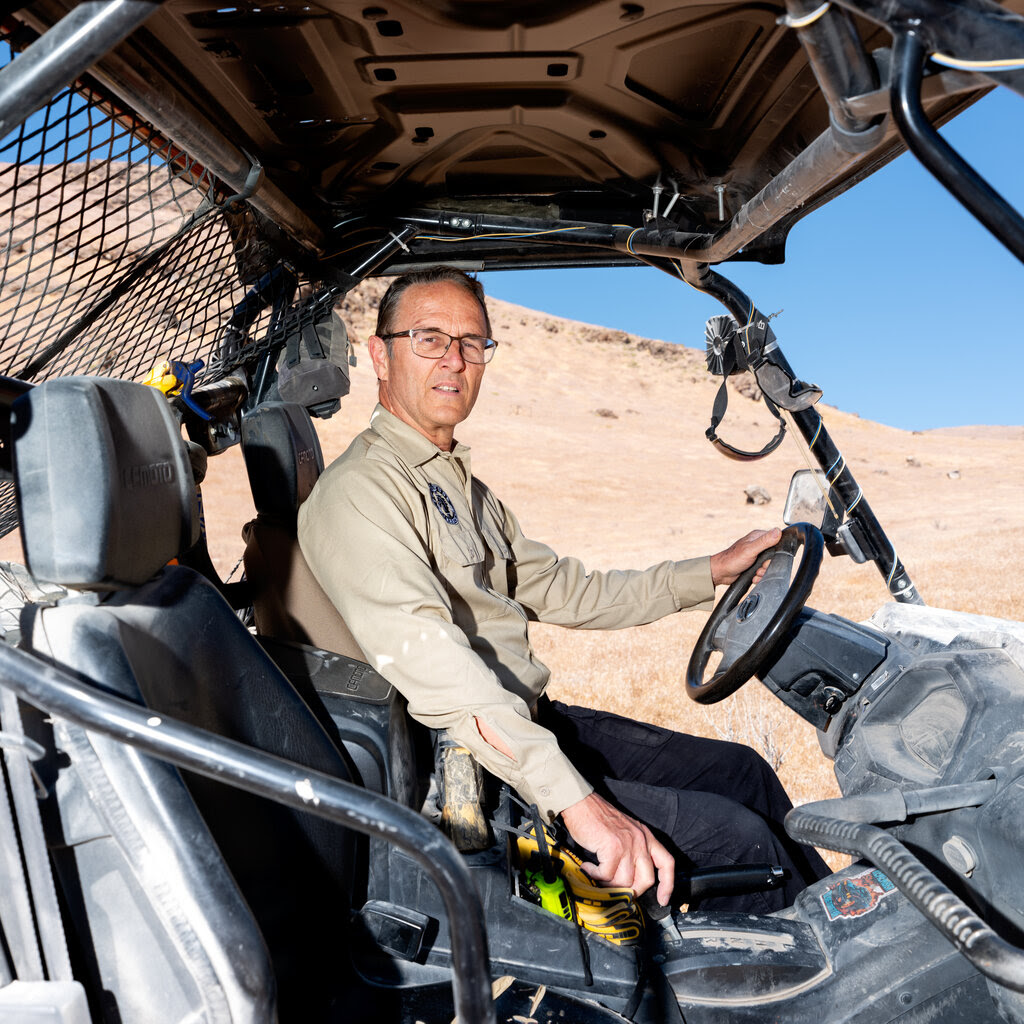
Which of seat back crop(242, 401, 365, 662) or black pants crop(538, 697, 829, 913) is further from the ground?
seat back crop(242, 401, 365, 662)

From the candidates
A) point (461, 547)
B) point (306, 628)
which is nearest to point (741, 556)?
point (461, 547)

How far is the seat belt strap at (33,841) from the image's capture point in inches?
44.8

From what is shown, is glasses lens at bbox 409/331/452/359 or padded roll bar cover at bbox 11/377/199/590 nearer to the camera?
padded roll bar cover at bbox 11/377/199/590

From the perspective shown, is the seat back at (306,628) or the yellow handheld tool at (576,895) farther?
the seat back at (306,628)

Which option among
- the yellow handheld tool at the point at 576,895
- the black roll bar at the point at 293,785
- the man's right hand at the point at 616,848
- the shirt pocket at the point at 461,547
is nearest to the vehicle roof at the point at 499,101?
the shirt pocket at the point at 461,547

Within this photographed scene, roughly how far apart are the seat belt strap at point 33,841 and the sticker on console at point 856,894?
1.47 meters

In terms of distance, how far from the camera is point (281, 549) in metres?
2.21

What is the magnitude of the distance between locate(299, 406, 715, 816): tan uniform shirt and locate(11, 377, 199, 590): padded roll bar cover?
2.28ft

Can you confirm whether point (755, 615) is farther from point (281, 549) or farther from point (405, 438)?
point (281, 549)

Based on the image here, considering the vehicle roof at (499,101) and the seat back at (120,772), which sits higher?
the vehicle roof at (499,101)

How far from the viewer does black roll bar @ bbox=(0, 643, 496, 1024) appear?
1032mm

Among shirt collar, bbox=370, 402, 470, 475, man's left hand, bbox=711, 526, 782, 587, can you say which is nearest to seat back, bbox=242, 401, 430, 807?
shirt collar, bbox=370, 402, 470, 475

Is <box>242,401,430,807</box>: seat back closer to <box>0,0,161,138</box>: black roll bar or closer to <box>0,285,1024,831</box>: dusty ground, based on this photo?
<box>0,0,161,138</box>: black roll bar

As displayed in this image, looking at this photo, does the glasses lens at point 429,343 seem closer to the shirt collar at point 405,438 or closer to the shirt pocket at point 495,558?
the shirt collar at point 405,438
